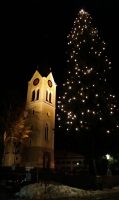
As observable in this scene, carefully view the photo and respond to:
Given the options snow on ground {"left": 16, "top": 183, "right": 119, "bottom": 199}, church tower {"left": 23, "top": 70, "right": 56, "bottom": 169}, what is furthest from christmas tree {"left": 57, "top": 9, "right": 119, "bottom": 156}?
church tower {"left": 23, "top": 70, "right": 56, "bottom": 169}

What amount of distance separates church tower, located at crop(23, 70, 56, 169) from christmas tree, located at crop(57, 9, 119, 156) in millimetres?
17927

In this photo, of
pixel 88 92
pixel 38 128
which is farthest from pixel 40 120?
pixel 88 92

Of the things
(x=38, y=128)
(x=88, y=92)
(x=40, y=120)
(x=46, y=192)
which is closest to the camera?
(x=46, y=192)

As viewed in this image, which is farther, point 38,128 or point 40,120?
point 40,120

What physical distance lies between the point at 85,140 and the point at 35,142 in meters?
19.9

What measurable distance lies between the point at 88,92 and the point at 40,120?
21141mm

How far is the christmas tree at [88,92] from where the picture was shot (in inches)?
1090

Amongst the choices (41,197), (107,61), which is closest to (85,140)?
(107,61)

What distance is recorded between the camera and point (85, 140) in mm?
28219

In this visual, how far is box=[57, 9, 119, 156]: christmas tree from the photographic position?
27.7 meters

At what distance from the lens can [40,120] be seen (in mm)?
48125

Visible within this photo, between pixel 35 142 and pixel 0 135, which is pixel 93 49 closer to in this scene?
pixel 0 135

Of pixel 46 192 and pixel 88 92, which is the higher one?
pixel 88 92

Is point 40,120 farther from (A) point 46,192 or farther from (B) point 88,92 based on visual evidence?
(A) point 46,192
